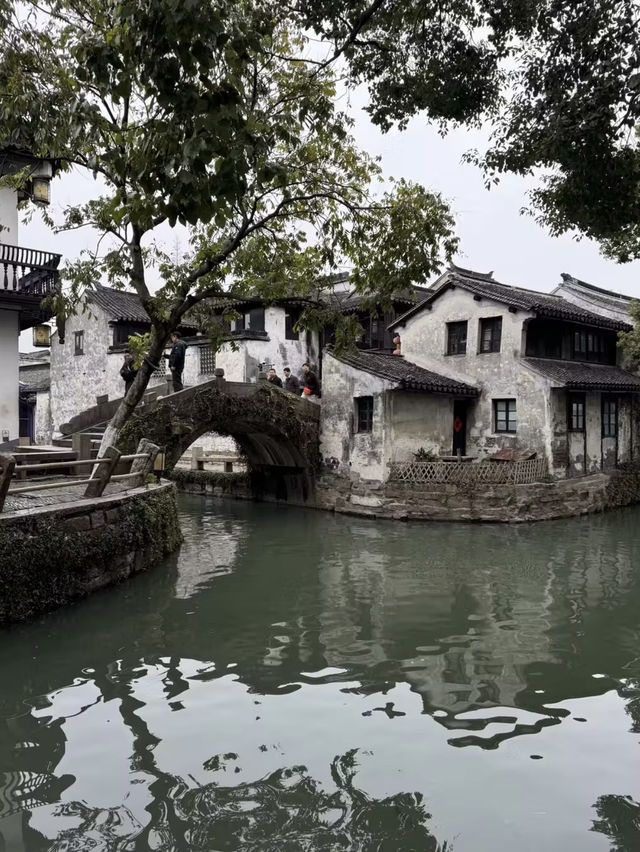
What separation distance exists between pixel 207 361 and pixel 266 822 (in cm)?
2211

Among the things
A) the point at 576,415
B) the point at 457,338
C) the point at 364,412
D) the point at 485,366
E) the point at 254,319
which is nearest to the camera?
the point at 364,412

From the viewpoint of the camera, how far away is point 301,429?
21.1m

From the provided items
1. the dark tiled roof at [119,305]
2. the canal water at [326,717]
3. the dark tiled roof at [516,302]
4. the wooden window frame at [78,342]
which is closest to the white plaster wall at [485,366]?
the dark tiled roof at [516,302]

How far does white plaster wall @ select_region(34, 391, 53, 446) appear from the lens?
106ft

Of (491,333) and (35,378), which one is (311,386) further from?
(35,378)

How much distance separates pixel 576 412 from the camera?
71.0 feet

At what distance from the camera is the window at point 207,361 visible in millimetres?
25397

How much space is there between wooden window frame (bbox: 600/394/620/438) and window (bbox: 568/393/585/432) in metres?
1.52

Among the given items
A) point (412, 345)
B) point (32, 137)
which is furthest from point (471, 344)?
point (32, 137)

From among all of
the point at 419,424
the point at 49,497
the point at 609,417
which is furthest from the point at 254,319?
the point at 49,497

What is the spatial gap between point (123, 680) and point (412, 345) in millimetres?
19070

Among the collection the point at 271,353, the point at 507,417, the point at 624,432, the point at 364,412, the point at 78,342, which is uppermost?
the point at 78,342

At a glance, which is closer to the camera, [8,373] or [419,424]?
[8,373]

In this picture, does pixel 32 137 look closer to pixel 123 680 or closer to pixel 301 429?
pixel 123 680
